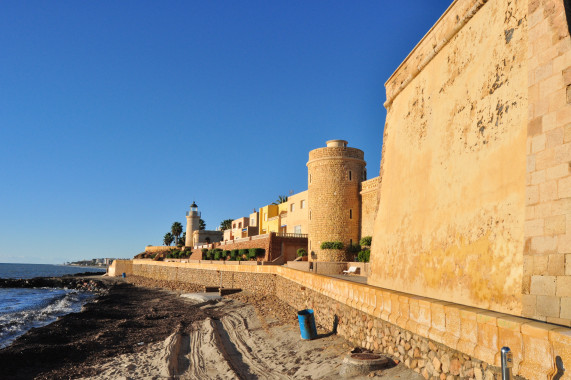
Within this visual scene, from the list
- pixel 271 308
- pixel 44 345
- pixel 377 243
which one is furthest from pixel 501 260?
pixel 44 345

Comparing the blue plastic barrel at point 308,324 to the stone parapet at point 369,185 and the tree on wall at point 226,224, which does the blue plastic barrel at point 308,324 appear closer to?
the stone parapet at point 369,185

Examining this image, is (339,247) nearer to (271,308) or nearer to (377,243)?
(271,308)

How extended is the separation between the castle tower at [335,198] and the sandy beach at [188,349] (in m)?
9.28

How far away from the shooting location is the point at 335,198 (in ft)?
94.9

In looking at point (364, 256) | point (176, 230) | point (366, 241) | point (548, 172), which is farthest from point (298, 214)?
point (176, 230)

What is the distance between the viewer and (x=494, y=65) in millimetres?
6320

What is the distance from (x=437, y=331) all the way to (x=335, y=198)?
924 inches

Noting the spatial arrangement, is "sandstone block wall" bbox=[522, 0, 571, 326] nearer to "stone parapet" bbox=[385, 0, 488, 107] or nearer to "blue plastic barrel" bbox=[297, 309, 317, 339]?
"stone parapet" bbox=[385, 0, 488, 107]

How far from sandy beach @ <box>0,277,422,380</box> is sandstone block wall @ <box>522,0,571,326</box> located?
7.94ft

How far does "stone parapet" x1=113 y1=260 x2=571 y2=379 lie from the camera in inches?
150

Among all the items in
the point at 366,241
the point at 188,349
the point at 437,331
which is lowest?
the point at 188,349

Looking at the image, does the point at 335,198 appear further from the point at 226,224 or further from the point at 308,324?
the point at 226,224

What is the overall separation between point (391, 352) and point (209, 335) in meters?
8.74

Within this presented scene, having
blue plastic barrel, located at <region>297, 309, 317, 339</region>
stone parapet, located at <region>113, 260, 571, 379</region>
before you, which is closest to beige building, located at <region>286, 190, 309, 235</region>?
stone parapet, located at <region>113, 260, 571, 379</region>
